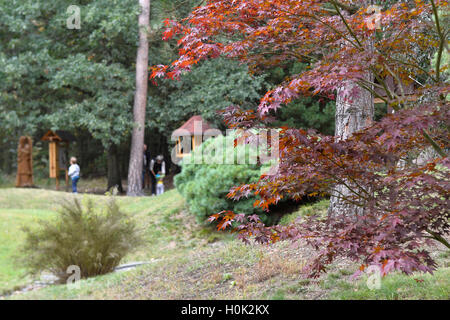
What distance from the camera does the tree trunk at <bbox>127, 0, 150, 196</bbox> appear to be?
1630cm

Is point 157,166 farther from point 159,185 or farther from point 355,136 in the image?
point 355,136

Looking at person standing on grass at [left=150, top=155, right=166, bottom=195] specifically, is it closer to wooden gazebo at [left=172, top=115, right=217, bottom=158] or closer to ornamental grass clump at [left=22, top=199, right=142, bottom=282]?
wooden gazebo at [left=172, top=115, right=217, bottom=158]

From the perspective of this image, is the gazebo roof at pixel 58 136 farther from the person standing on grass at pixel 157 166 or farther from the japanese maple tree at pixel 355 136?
the japanese maple tree at pixel 355 136

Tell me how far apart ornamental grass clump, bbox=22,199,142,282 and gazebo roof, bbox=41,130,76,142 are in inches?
430

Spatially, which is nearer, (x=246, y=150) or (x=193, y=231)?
(x=246, y=150)

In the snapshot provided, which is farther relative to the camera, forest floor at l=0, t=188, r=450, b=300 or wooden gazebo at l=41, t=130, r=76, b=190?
wooden gazebo at l=41, t=130, r=76, b=190

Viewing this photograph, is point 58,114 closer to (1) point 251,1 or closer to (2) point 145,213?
(2) point 145,213

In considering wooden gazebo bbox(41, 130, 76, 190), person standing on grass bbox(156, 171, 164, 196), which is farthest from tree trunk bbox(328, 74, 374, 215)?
wooden gazebo bbox(41, 130, 76, 190)

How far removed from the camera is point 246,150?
30.9 ft

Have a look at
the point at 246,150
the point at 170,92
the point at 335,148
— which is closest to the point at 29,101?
the point at 170,92

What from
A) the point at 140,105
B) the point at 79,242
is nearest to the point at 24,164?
the point at 140,105

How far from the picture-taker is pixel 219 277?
19.5 ft

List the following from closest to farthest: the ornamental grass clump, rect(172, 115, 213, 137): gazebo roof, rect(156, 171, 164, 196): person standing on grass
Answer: the ornamental grass clump → rect(172, 115, 213, 137): gazebo roof → rect(156, 171, 164, 196): person standing on grass
